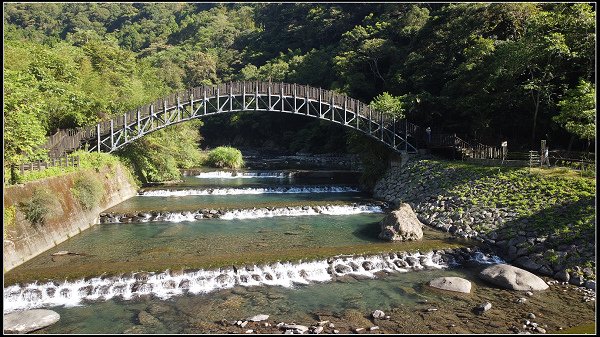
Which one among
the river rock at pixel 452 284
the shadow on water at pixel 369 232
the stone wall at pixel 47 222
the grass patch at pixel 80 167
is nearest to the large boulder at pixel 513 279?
the river rock at pixel 452 284

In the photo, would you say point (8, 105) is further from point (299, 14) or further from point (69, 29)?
point (69, 29)

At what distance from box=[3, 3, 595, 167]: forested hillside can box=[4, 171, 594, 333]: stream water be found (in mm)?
5842

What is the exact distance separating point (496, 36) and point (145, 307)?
38.7 m

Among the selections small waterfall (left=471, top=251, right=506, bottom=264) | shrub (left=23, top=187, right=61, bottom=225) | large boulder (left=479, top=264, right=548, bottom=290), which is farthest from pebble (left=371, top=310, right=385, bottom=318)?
shrub (left=23, top=187, right=61, bottom=225)

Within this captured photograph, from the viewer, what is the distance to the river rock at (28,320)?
1031 cm

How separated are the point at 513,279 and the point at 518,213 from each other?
19.6 ft

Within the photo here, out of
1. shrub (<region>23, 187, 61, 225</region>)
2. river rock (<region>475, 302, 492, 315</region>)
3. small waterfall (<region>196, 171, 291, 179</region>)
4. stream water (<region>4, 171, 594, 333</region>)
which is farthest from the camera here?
small waterfall (<region>196, 171, 291, 179</region>)

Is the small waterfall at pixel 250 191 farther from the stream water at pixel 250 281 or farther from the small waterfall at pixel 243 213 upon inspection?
the stream water at pixel 250 281

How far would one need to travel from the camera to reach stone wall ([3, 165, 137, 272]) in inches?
573

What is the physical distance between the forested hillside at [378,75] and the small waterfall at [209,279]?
612 cm

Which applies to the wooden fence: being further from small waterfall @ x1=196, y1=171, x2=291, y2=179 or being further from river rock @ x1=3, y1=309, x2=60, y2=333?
small waterfall @ x1=196, y1=171, x2=291, y2=179

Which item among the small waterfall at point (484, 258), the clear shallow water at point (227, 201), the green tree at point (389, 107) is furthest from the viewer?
the green tree at point (389, 107)

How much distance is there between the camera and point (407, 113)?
124 feet

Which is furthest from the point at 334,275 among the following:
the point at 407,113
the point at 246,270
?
the point at 407,113
